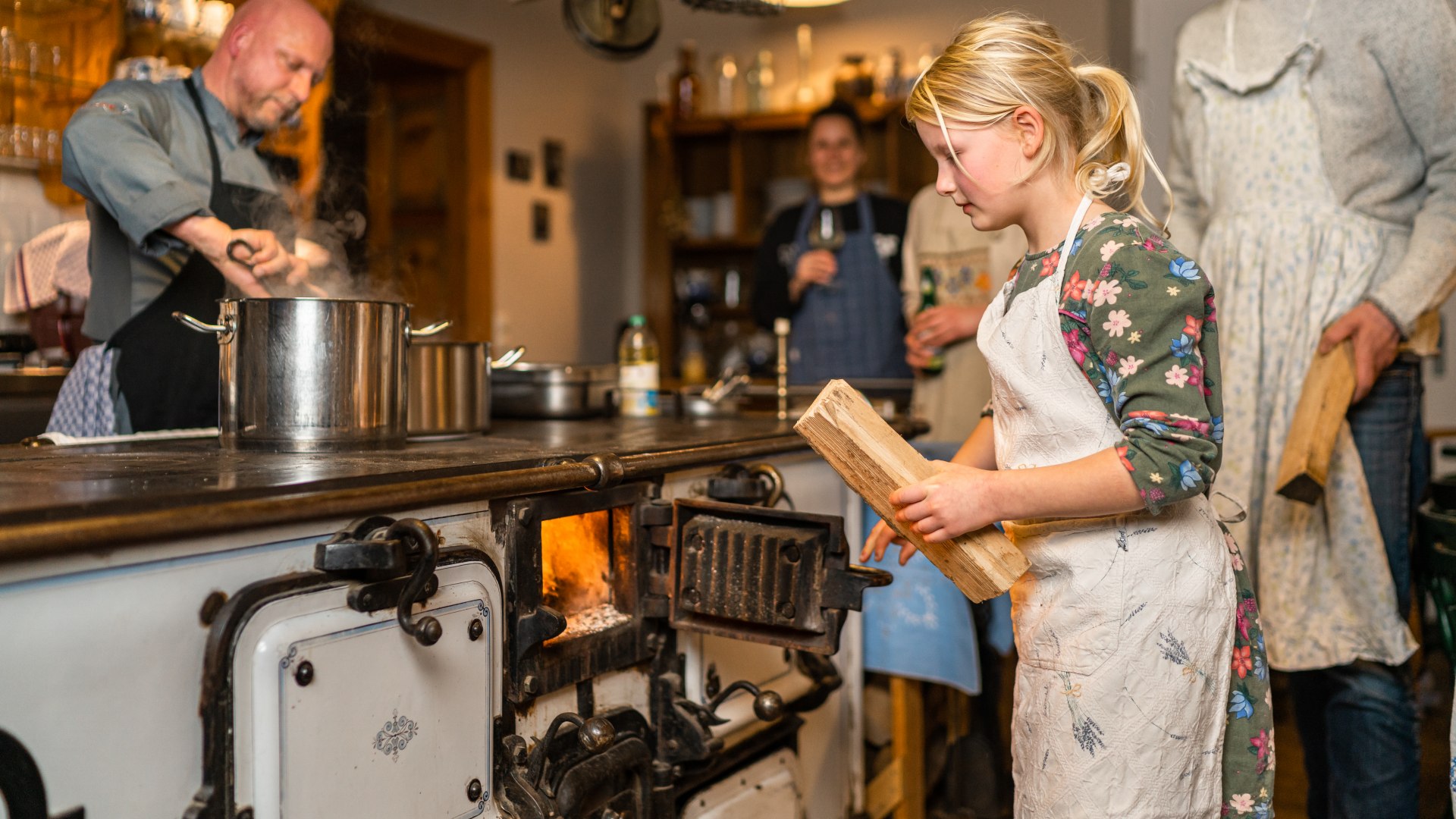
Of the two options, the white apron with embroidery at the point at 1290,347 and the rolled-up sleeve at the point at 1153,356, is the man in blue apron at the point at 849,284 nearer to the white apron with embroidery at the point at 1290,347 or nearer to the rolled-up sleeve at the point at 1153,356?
the white apron with embroidery at the point at 1290,347

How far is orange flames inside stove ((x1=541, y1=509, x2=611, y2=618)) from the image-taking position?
4.47 ft

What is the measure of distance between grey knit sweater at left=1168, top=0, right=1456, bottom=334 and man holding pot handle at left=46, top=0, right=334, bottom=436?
149 centimetres

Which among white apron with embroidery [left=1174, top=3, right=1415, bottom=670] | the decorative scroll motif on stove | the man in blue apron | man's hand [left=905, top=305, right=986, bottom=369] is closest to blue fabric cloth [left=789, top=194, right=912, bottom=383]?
the man in blue apron

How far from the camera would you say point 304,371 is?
1.25m

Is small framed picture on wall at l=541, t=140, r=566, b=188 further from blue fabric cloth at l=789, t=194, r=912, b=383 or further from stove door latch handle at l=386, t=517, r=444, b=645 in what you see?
stove door latch handle at l=386, t=517, r=444, b=645

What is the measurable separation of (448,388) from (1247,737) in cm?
110

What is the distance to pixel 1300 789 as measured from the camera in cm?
243

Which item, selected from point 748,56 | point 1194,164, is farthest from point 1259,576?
point 748,56

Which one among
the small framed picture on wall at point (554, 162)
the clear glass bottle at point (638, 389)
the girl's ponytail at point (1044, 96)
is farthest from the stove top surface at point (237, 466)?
the small framed picture on wall at point (554, 162)

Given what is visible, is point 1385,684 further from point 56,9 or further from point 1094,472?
point 56,9

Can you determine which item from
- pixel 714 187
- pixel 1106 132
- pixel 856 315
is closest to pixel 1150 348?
pixel 1106 132

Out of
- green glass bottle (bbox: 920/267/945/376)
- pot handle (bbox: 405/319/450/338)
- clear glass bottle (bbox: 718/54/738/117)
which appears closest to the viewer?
pot handle (bbox: 405/319/450/338)

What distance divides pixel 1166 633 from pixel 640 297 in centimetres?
441

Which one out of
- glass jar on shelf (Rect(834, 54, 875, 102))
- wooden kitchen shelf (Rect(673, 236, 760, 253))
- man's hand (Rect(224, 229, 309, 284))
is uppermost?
glass jar on shelf (Rect(834, 54, 875, 102))
